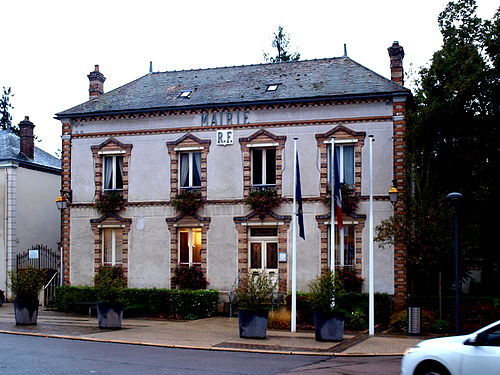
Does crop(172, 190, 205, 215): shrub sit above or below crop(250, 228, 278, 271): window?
above

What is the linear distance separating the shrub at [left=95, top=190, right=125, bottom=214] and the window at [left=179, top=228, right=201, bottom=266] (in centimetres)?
256

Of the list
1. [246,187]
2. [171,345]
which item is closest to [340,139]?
[246,187]

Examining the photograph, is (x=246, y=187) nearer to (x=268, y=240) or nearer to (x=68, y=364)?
(x=268, y=240)

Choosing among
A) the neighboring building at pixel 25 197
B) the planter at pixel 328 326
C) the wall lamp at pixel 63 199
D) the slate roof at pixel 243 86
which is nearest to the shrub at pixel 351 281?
the planter at pixel 328 326

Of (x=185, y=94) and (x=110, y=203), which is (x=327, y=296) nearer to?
(x=110, y=203)

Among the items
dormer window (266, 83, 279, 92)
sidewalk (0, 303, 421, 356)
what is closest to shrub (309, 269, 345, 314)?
sidewalk (0, 303, 421, 356)

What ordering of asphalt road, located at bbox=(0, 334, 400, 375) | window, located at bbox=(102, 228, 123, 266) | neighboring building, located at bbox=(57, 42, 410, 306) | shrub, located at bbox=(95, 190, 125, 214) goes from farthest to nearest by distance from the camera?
window, located at bbox=(102, 228, 123, 266) < shrub, located at bbox=(95, 190, 125, 214) < neighboring building, located at bbox=(57, 42, 410, 306) < asphalt road, located at bbox=(0, 334, 400, 375)

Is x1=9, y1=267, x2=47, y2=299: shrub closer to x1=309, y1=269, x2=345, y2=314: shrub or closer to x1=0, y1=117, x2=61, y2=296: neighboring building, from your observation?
x1=309, y1=269, x2=345, y2=314: shrub

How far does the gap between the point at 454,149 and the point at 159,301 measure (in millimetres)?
11455

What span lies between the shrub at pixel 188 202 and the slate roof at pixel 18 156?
32.0 ft

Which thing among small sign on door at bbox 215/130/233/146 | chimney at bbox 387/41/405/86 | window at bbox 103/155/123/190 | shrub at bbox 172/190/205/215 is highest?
chimney at bbox 387/41/405/86

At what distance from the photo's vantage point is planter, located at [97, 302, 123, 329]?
20891 millimetres

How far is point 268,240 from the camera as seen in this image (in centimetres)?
2567

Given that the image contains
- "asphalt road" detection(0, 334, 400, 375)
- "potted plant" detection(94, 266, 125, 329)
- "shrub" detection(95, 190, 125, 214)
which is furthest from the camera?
"shrub" detection(95, 190, 125, 214)
